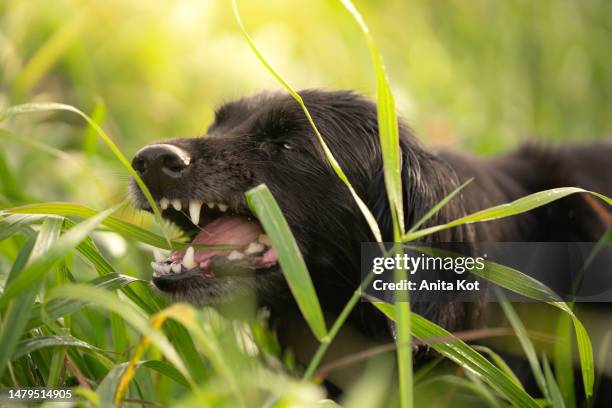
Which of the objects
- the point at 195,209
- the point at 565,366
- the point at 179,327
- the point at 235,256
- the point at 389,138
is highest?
the point at 389,138

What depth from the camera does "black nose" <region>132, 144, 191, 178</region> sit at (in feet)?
6.91

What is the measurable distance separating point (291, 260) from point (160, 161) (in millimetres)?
739

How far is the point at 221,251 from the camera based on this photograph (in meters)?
2.17

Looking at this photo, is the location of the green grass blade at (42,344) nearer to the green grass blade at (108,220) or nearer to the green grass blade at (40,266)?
the green grass blade at (40,266)

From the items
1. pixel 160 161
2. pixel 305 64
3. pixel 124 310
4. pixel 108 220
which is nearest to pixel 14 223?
pixel 108 220

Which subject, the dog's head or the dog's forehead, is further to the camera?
the dog's forehead

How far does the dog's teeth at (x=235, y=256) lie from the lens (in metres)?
2.16

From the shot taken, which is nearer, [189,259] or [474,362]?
[474,362]

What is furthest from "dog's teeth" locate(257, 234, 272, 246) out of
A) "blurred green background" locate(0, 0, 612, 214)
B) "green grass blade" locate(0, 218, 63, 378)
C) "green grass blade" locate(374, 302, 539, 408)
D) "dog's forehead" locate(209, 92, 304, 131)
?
"blurred green background" locate(0, 0, 612, 214)

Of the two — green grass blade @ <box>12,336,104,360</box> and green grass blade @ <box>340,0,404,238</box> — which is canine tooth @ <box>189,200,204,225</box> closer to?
green grass blade @ <box>12,336,104,360</box>

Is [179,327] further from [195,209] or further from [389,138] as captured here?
[389,138]

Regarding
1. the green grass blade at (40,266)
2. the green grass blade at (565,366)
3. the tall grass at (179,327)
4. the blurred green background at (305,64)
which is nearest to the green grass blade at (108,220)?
the tall grass at (179,327)

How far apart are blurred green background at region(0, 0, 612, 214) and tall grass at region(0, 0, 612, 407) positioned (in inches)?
70.3

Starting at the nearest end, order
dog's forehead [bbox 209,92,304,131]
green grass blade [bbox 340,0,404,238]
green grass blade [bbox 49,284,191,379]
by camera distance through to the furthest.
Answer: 1. green grass blade [bbox 49,284,191,379]
2. green grass blade [bbox 340,0,404,238]
3. dog's forehead [bbox 209,92,304,131]
